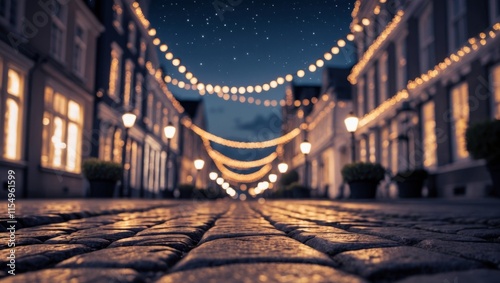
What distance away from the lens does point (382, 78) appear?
23344mm

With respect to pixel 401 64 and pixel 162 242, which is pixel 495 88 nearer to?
pixel 401 64

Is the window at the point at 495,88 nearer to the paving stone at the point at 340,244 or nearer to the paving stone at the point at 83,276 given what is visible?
the paving stone at the point at 340,244

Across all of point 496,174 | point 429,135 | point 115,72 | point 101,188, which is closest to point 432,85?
point 429,135

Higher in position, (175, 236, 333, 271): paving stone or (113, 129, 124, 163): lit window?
(113, 129, 124, 163): lit window

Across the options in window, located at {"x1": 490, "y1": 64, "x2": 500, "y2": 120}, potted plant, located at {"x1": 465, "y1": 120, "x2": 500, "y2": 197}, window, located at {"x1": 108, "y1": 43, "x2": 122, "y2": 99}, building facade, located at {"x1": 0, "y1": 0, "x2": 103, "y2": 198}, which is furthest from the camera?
window, located at {"x1": 108, "y1": 43, "x2": 122, "y2": 99}

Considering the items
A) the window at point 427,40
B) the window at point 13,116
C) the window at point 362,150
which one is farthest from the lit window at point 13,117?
the window at point 362,150

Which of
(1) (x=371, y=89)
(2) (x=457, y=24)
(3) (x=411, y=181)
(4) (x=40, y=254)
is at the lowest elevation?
(4) (x=40, y=254)

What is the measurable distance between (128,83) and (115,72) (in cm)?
242

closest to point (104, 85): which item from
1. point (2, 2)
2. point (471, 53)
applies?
point (2, 2)

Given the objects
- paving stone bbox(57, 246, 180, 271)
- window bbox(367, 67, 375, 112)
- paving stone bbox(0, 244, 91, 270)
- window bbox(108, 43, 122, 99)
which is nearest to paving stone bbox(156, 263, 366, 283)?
paving stone bbox(57, 246, 180, 271)

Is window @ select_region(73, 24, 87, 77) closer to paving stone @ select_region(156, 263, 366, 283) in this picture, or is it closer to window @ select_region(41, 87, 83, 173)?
window @ select_region(41, 87, 83, 173)

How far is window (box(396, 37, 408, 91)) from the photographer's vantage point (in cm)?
2039

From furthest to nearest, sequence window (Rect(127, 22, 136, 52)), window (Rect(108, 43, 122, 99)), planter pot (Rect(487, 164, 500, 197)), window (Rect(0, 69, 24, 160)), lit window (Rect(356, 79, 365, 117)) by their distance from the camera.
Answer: lit window (Rect(356, 79, 365, 117))
window (Rect(127, 22, 136, 52))
window (Rect(108, 43, 122, 99))
window (Rect(0, 69, 24, 160))
planter pot (Rect(487, 164, 500, 197))

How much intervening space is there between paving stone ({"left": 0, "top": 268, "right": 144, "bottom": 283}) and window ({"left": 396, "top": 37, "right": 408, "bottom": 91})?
19850mm
